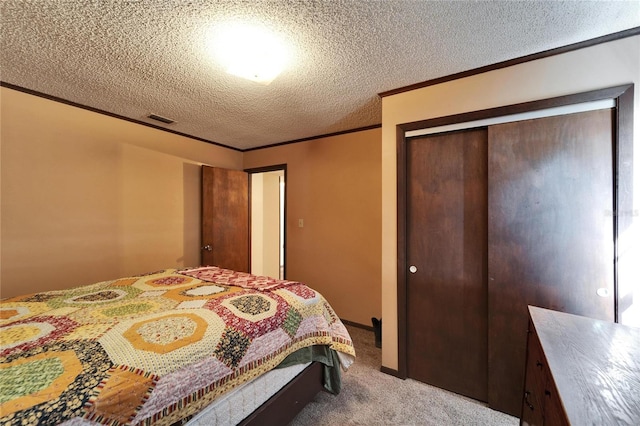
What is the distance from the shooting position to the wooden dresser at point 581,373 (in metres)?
0.67

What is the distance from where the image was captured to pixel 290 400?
61.2 inches

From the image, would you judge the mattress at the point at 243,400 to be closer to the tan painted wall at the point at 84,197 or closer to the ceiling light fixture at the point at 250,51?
the ceiling light fixture at the point at 250,51

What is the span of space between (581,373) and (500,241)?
1.11 m

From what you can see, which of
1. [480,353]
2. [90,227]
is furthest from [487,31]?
[90,227]

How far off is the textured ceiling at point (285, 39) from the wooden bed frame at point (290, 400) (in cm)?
216

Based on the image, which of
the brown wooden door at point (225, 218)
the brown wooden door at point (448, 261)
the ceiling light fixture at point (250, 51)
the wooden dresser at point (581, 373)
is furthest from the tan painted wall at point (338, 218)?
the wooden dresser at point (581, 373)

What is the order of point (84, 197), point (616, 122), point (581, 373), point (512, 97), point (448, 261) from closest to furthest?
point (581, 373)
point (616, 122)
point (512, 97)
point (448, 261)
point (84, 197)

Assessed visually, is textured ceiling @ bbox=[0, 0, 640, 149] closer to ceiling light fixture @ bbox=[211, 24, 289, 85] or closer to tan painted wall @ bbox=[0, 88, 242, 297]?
ceiling light fixture @ bbox=[211, 24, 289, 85]

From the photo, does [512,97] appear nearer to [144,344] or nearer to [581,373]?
[581,373]

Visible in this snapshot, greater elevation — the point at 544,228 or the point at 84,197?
the point at 84,197

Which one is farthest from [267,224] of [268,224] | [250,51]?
[250,51]

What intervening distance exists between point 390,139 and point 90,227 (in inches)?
121

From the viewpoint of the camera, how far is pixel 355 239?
3178 mm

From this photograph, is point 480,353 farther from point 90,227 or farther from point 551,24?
point 90,227
